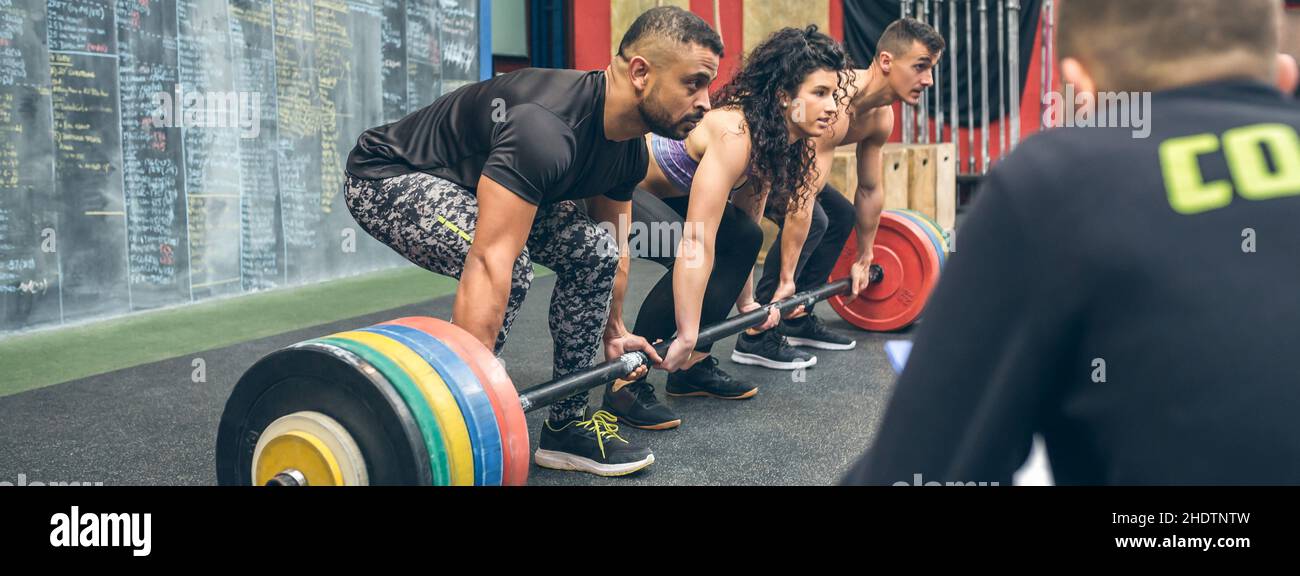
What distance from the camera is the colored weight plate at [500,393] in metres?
A: 1.50

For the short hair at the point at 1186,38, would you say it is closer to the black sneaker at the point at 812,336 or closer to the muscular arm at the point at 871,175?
the muscular arm at the point at 871,175

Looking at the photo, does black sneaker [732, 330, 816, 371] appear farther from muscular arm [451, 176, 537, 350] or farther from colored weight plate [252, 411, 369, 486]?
colored weight plate [252, 411, 369, 486]

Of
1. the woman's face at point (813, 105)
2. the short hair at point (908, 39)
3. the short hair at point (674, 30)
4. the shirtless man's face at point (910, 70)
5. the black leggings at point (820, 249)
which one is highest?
the short hair at point (908, 39)

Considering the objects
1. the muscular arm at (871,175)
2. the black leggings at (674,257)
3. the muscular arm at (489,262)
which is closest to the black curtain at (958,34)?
the muscular arm at (871,175)

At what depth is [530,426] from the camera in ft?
8.41

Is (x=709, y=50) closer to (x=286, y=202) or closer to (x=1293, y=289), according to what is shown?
(x=1293, y=289)

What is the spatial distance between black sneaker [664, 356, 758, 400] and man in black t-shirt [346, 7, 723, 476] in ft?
2.08

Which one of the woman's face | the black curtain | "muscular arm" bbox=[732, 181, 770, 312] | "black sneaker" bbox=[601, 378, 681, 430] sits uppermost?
the black curtain

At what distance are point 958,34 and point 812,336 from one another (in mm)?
4223

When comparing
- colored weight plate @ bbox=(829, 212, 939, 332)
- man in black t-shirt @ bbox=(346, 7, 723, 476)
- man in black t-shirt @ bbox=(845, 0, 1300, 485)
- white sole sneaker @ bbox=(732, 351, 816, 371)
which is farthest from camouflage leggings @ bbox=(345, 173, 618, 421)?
colored weight plate @ bbox=(829, 212, 939, 332)

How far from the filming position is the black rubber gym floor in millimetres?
2150

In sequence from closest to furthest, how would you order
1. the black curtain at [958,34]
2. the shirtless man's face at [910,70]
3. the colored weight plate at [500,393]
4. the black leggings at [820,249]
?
the colored weight plate at [500,393] → the shirtless man's face at [910,70] → the black leggings at [820,249] → the black curtain at [958,34]

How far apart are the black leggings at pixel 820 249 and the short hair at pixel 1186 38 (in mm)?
2577
